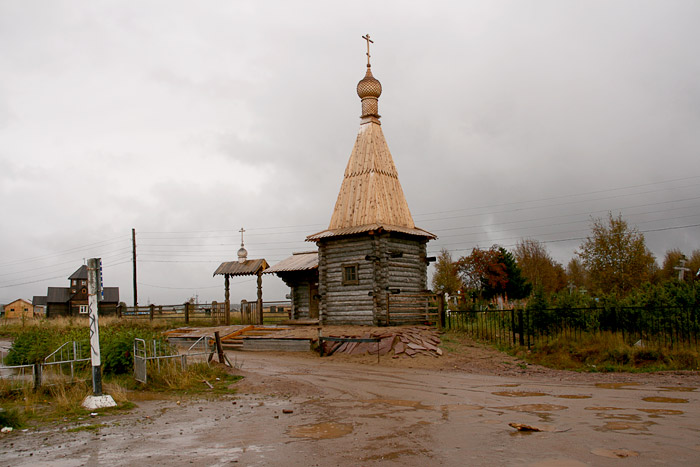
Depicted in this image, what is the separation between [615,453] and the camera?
690 cm

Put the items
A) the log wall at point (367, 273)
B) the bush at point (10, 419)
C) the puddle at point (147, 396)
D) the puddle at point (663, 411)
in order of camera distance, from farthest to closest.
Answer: the log wall at point (367, 273)
the puddle at point (147, 396)
the bush at point (10, 419)
the puddle at point (663, 411)

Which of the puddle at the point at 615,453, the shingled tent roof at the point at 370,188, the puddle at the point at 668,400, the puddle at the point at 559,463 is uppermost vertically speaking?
the shingled tent roof at the point at 370,188

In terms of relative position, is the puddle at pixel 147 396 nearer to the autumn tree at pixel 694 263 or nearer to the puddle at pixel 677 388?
the puddle at pixel 677 388

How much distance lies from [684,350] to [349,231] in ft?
44.1

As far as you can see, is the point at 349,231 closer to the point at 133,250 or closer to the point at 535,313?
the point at 535,313

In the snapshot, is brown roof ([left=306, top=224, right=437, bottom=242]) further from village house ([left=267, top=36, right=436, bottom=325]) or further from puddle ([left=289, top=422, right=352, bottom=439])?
puddle ([left=289, top=422, right=352, bottom=439])

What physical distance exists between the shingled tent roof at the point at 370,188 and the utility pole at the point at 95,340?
13.9 metres

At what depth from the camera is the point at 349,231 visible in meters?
24.6

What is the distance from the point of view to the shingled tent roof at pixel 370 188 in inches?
990

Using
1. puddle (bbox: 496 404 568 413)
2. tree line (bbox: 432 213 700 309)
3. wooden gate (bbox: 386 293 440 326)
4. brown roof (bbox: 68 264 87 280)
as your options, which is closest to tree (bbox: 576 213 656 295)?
Answer: tree line (bbox: 432 213 700 309)

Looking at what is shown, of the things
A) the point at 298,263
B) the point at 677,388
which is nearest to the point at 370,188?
the point at 298,263

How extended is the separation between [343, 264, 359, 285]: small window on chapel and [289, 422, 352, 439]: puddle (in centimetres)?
1536

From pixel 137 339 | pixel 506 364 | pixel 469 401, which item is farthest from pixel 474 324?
pixel 137 339

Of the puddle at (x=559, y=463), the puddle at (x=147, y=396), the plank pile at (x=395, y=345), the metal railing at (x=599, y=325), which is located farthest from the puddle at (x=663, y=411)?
the plank pile at (x=395, y=345)
